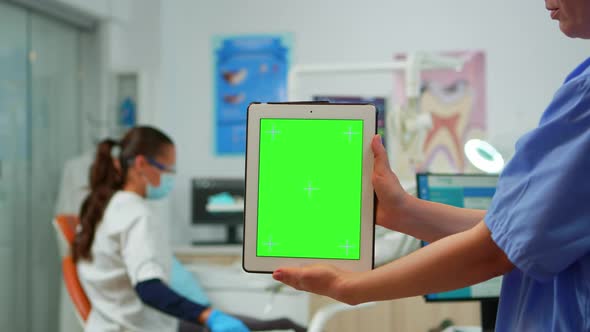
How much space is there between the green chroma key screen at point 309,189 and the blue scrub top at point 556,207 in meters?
0.24

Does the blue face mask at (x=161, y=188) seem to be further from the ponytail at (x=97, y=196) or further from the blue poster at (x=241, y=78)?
the blue poster at (x=241, y=78)

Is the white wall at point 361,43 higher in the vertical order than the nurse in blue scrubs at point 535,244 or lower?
higher

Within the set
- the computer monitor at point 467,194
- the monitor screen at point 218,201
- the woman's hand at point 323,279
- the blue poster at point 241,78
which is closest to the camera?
the woman's hand at point 323,279

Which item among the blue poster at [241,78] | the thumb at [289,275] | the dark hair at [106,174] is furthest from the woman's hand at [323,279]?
the blue poster at [241,78]

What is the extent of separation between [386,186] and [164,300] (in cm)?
118

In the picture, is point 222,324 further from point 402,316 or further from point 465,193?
point 465,193

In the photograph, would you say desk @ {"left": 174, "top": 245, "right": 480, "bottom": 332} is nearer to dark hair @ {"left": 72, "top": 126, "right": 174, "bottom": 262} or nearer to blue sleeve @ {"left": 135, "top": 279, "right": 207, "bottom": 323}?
blue sleeve @ {"left": 135, "top": 279, "right": 207, "bottom": 323}

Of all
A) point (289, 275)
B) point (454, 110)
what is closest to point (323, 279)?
point (289, 275)

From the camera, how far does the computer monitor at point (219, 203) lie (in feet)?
11.5

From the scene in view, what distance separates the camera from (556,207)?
0.59m

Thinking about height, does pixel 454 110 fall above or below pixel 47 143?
above

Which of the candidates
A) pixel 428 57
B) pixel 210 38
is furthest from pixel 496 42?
pixel 210 38

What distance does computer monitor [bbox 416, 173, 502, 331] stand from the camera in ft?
4.67

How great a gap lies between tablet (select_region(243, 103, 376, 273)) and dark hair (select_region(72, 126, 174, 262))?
1.32 meters
